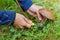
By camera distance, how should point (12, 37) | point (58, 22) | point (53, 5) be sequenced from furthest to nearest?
point (53, 5)
point (58, 22)
point (12, 37)

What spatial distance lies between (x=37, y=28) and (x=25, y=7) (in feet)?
0.94

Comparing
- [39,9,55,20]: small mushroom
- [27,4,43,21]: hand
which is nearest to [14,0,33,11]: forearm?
[27,4,43,21]: hand

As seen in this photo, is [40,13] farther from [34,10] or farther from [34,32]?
[34,32]

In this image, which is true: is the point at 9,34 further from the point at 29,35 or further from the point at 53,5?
the point at 53,5

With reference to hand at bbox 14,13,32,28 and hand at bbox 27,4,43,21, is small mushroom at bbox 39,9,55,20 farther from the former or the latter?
hand at bbox 14,13,32,28

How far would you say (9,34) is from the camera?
275 cm

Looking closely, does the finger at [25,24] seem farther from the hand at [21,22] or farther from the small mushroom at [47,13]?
the small mushroom at [47,13]

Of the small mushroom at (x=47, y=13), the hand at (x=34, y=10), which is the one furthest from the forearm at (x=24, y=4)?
the small mushroom at (x=47, y=13)

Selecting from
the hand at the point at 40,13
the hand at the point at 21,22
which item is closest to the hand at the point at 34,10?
the hand at the point at 40,13

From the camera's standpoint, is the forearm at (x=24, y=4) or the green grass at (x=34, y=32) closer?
the green grass at (x=34, y=32)

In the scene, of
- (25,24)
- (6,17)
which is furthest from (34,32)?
(6,17)

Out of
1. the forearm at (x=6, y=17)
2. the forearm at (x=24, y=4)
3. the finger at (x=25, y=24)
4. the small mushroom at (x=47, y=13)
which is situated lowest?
the finger at (x=25, y=24)

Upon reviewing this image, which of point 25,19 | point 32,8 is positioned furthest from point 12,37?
point 32,8

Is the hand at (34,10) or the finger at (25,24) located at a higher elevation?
the hand at (34,10)
